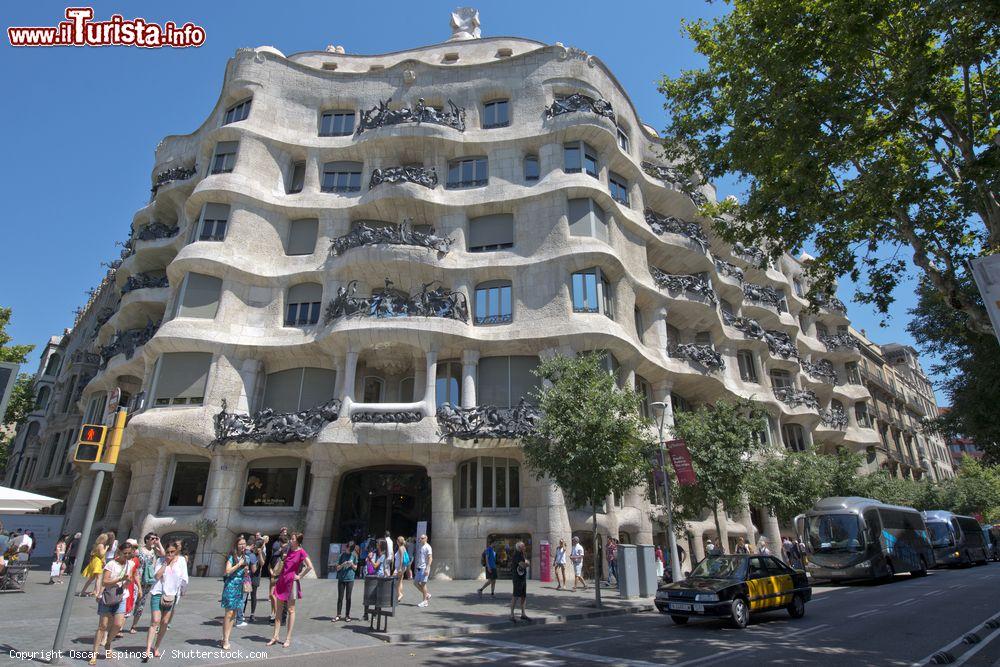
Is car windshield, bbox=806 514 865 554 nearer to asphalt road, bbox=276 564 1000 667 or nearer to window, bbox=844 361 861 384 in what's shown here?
asphalt road, bbox=276 564 1000 667

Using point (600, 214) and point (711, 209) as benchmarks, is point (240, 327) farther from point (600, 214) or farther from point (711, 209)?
point (711, 209)

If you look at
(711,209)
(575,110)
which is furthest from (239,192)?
(711,209)

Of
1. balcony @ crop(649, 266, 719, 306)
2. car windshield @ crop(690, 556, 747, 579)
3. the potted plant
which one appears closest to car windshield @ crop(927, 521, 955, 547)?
balcony @ crop(649, 266, 719, 306)

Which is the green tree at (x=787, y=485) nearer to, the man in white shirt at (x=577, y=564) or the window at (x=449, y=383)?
the man in white shirt at (x=577, y=564)

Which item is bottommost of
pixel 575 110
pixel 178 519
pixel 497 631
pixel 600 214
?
pixel 497 631

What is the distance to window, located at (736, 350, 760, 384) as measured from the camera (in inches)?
1367

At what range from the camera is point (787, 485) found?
27078mm

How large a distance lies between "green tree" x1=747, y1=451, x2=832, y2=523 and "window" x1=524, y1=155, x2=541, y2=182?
1695 cm

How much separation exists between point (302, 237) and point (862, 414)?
46882mm

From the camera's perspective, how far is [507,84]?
1139 inches

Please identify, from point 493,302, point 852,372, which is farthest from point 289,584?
point 852,372

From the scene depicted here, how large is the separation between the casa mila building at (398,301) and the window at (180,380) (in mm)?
92

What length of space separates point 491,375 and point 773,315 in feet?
77.5

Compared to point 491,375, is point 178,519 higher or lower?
lower
